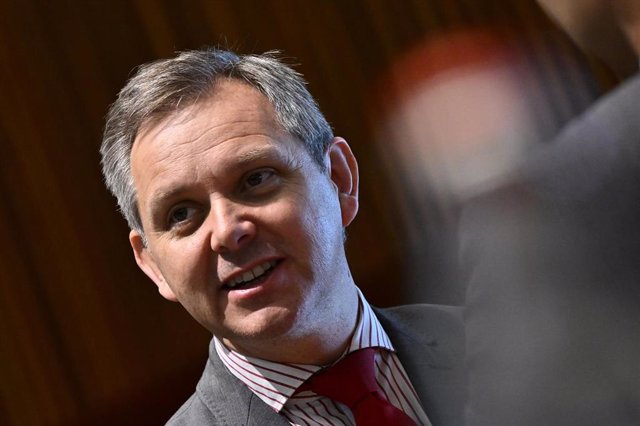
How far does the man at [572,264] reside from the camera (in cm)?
55

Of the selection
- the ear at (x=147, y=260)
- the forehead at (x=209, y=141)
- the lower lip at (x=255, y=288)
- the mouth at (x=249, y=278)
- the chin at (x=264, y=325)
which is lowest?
the chin at (x=264, y=325)

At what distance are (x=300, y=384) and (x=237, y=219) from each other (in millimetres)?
212

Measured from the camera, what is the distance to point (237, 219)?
955mm

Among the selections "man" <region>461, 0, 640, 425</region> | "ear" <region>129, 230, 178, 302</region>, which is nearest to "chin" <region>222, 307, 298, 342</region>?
"ear" <region>129, 230, 178, 302</region>

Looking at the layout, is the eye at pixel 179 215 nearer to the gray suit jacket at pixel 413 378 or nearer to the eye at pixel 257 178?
the eye at pixel 257 178

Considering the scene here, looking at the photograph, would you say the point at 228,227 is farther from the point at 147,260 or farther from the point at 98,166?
the point at 98,166

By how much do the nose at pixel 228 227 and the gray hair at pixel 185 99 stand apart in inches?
5.1

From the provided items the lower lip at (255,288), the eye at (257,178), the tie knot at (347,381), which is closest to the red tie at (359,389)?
the tie knot at (347,381)

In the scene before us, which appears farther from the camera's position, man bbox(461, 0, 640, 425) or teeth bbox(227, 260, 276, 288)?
teeth bbox(227, 260, 276, 288)

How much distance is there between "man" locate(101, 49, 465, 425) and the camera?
0.97 m

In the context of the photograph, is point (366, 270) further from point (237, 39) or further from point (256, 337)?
point (256, 337)

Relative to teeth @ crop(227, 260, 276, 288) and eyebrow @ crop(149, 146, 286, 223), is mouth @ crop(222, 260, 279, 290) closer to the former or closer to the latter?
teeth @ crop(227, 260, 276, 288)

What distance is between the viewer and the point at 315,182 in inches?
41.1

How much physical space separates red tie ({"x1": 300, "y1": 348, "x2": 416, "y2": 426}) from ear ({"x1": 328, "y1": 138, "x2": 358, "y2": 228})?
0.59 feet
